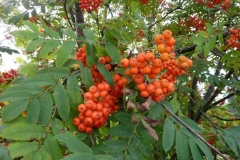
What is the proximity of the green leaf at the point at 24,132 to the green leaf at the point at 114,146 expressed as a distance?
13.9 inches

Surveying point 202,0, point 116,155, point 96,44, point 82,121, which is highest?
point 202,0

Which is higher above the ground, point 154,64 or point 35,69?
point 154,64

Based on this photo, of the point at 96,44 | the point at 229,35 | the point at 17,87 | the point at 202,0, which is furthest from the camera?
the point at 202,0

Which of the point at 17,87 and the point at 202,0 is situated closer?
the point at 17,87

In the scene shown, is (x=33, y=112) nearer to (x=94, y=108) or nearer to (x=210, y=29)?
(x=94, y=108)

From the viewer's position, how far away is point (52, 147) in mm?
1251

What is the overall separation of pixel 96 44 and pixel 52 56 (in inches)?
14.4

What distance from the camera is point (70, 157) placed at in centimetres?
111

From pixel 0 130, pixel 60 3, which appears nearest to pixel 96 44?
pixel 0 130

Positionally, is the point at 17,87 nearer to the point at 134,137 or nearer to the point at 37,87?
the point at 37,87

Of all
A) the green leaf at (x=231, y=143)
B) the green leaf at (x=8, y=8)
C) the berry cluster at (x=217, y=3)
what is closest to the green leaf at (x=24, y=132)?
the green leaf at (x=231, y=143)

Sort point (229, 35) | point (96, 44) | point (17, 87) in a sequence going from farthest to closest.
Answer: point (229, 35)
point (96, 44)
point (17, 87)

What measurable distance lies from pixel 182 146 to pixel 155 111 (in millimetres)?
257

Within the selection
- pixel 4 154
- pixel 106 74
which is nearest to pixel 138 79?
pixel 106 74
